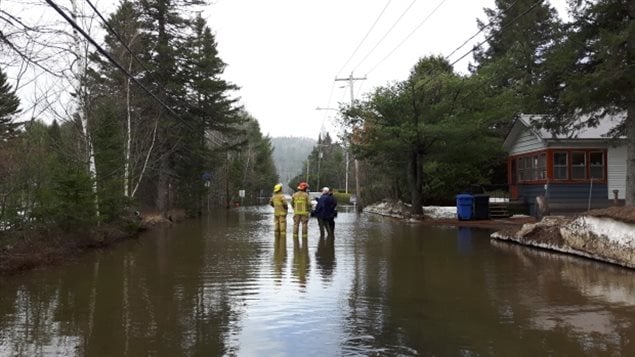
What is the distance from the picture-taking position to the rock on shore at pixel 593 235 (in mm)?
11336

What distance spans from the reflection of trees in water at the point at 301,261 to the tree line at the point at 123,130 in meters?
5.41

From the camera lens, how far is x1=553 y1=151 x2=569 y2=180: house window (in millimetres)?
24953

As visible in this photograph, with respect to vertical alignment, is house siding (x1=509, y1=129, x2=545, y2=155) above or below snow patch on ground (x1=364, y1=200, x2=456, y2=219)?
above

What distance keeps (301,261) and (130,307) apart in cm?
525

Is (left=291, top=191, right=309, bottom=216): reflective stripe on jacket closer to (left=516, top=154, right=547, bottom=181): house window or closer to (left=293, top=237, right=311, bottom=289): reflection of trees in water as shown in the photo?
(left=293, top=237, right=311, bottom=289): reflection of trees in water

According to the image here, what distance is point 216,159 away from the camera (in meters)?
37.6

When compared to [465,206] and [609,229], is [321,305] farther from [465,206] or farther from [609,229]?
[465,206]

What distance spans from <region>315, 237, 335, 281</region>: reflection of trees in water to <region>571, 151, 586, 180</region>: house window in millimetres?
13506

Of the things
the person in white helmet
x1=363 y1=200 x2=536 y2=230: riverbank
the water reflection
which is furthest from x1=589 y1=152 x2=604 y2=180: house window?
the water reflection

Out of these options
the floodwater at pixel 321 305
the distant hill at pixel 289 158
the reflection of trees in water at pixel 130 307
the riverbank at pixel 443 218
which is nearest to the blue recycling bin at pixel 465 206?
the riverbank at pixel 443 218

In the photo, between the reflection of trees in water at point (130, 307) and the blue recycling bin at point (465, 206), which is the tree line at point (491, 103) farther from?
the reflection of trees in water at point (130, 307)

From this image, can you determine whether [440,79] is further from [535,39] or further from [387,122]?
[535,39]

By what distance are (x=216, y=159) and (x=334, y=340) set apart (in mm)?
32328

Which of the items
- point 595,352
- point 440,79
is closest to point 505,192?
point 440,79
